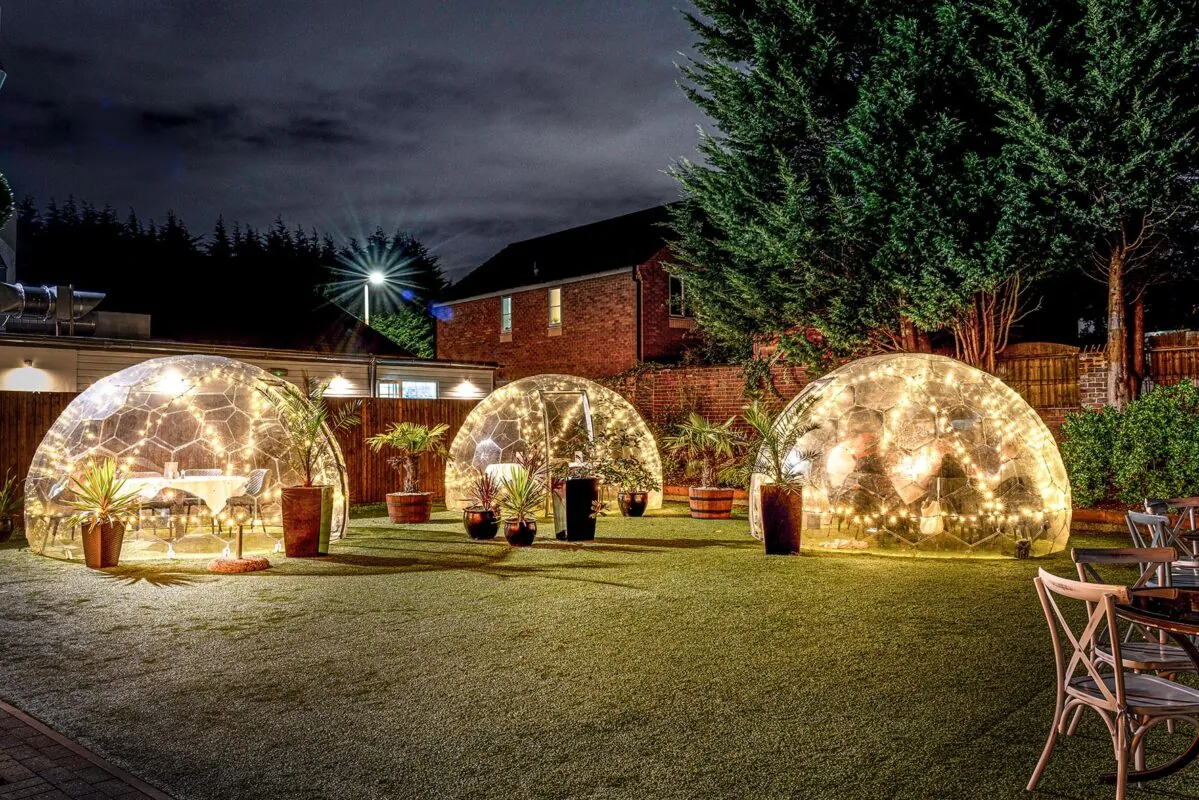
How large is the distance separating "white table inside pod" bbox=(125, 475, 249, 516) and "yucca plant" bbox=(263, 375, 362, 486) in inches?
33.8

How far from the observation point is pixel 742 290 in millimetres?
16938

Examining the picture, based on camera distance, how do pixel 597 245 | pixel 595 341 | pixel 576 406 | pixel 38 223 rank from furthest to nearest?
pixel 38 223 → pixel 597 245 → pixel 595 341 → pixel 576 406

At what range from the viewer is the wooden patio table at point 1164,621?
11.8 feet

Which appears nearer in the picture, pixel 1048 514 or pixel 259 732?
pixel 259 732

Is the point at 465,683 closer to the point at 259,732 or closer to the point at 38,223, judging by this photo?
the point at 259,732

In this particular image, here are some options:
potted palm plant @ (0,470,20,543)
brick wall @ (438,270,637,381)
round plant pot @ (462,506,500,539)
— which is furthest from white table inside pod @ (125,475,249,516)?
brick wall @ (438,270,637,381)

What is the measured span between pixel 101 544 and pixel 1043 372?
1324cm

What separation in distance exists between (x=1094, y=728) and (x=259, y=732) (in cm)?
419

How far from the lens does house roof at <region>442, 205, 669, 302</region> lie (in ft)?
86.5

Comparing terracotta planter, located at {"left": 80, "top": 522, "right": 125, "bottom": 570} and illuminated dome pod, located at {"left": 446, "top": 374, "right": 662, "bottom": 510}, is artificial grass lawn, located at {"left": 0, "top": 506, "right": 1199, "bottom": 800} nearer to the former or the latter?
terracotta planter, located at {"left": 80, "top": 522, "right": 125, "bottom": 570}

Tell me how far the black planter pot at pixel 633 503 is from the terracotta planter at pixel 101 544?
7510 mm

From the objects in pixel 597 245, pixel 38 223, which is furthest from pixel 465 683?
pixel 38 223

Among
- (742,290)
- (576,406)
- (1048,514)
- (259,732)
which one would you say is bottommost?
(259,732)

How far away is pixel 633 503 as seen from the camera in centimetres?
1491
